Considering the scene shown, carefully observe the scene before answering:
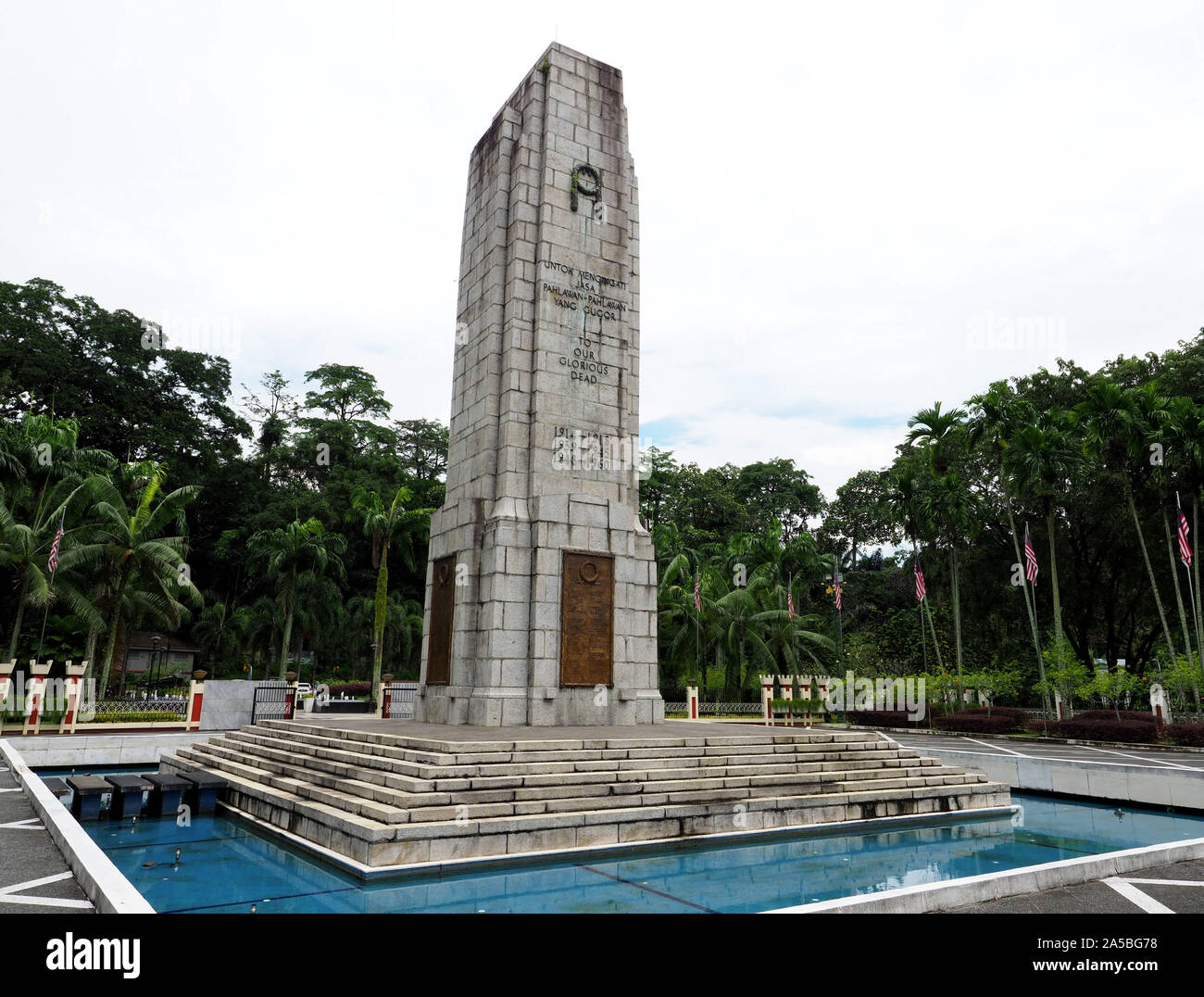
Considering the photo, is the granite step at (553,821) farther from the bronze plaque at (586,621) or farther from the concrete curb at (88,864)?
the bronze plaque at (586,621)

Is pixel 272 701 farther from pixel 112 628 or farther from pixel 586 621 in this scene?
pixel 586 621

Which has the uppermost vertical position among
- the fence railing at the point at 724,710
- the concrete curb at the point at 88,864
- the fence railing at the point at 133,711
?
the concrete curb at the point at 88,864

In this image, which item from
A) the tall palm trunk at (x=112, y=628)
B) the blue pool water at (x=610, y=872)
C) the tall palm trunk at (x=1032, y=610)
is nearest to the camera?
the blue pool water at (x=610, y=872)

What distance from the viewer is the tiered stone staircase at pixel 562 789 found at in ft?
29.3

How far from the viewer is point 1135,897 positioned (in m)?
7.29

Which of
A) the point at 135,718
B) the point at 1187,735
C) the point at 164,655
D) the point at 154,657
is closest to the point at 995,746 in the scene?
the point at 1187,735

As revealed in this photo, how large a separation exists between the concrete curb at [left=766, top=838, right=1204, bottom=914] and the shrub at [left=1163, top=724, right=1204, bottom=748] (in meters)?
18.7

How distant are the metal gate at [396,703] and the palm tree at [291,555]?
9626 millimetres

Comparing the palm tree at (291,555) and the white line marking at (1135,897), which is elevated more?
the palm tree at (291,555)

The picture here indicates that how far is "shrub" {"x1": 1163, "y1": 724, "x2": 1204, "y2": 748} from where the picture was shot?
24.1 meters

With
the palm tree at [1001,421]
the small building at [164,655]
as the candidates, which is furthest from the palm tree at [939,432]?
the small building at [164,655]
